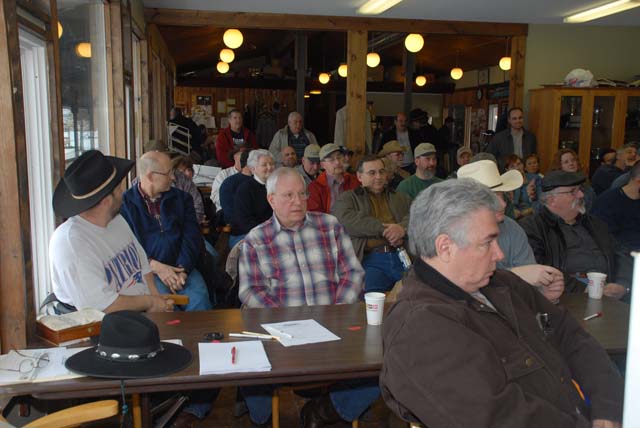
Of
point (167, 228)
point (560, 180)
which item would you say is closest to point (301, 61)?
point (167, 228)

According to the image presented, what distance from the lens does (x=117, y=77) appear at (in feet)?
14.8

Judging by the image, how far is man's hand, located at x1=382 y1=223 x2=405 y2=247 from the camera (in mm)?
3947

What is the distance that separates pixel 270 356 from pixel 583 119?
720cm

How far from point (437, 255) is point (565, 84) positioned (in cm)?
689

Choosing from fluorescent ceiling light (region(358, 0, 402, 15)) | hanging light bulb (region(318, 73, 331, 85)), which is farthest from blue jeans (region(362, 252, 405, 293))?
hanging light bulb (region(318, 73, 331, 85))

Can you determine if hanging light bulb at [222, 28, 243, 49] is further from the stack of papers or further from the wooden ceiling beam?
the stack of papers

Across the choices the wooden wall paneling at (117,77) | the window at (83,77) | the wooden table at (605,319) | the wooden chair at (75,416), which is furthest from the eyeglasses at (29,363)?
the wooden wall paneling at (117,77)

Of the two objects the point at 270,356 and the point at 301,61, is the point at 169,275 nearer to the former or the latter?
the point at 270,356

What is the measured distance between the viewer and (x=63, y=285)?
243 centimetres

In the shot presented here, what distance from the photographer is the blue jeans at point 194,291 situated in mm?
3508

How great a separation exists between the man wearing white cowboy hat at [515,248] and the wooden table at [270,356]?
0.68 metres

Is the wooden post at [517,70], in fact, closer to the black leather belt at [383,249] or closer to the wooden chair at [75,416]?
the black leather belt at [383,249]

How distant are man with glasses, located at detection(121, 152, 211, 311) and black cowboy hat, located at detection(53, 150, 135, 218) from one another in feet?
3.12

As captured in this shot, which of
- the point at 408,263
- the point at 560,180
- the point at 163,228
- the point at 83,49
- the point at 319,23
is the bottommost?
the point at 408,263
